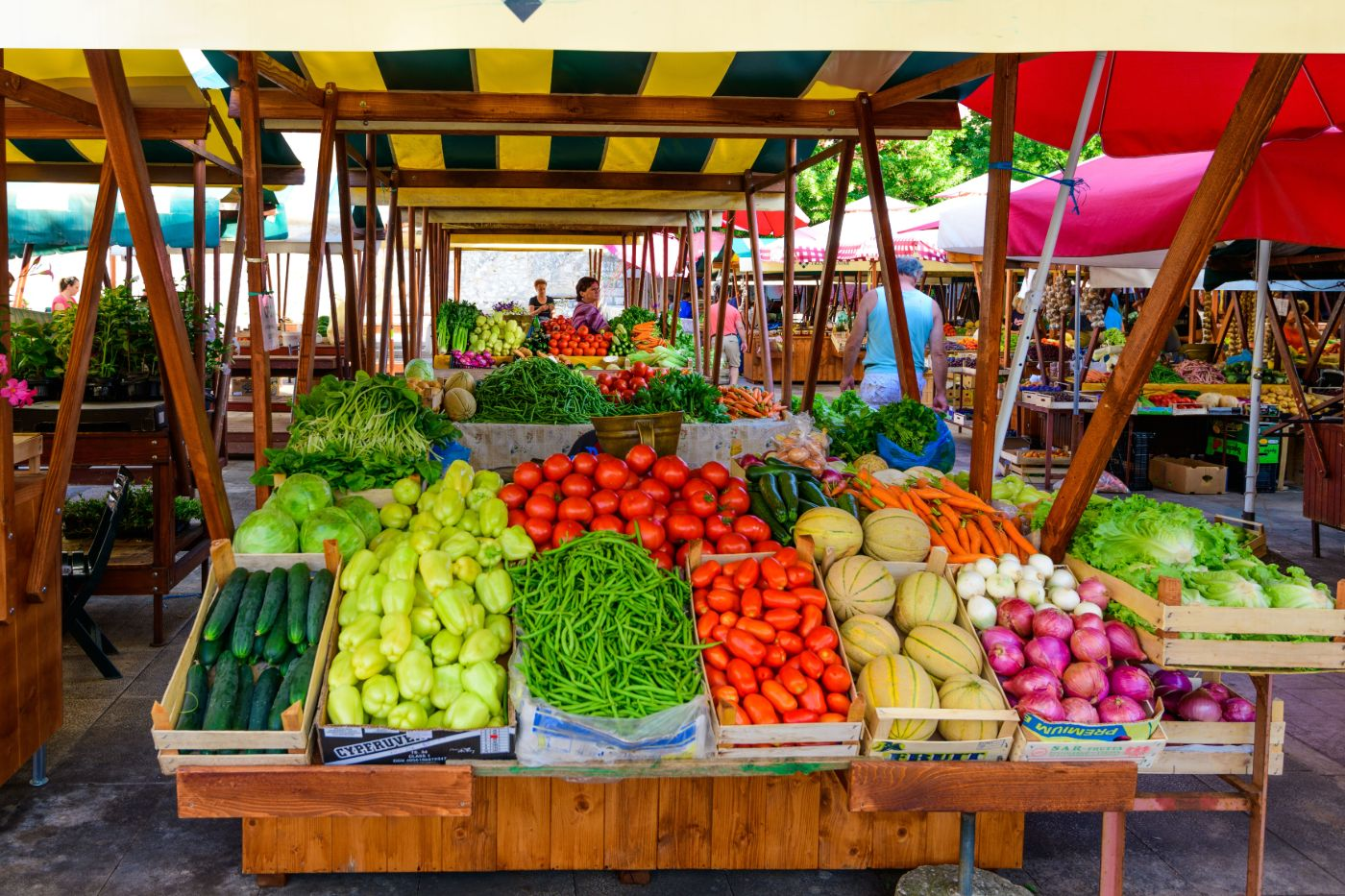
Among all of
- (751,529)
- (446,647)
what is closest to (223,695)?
(446,647)

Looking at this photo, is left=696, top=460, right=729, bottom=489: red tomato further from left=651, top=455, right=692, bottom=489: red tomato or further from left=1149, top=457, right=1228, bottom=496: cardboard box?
left=1149, top=457, right=1228, bottom=496: cardboard box

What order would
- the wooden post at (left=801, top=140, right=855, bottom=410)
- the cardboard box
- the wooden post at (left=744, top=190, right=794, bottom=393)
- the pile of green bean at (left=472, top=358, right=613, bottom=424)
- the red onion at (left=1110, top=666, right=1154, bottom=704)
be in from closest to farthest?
the red onion at (left=1110, top=666, right=1154, bottom=704)
the wooden post at (left=801, top=140, right=855, bottom=410)
the pile of green bean at (left=472, top=358, right=613, bottom=424)
the wooden post at (left=744, top=190, right=794, bottom=393)
the cardboard box

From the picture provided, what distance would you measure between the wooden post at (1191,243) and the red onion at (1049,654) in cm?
69

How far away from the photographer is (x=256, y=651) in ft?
10.4

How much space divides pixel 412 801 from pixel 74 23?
6.92 ft

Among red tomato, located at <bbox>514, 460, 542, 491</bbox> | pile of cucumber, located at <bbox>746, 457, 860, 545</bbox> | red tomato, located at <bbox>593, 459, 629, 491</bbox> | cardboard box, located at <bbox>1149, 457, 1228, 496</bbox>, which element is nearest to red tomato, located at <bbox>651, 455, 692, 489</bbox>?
red tomato, located at <bbox>593, 459, 629, 491</bbox>

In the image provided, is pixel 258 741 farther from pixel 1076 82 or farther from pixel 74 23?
pixel 1076 82

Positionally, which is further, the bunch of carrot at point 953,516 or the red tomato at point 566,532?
the bunch of carrot at point 953,516

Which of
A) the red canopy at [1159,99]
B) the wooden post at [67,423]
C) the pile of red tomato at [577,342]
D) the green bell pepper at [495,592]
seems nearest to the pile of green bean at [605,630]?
the green bell pepper at [495,592]

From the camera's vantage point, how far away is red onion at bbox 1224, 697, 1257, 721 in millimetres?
3299

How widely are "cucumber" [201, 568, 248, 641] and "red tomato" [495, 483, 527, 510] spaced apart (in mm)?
939

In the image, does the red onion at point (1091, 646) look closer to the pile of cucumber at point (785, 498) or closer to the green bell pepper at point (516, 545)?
the pile of cucumber at point (785, 498)

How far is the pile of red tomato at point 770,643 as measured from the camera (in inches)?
116

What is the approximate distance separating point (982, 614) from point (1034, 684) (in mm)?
386
